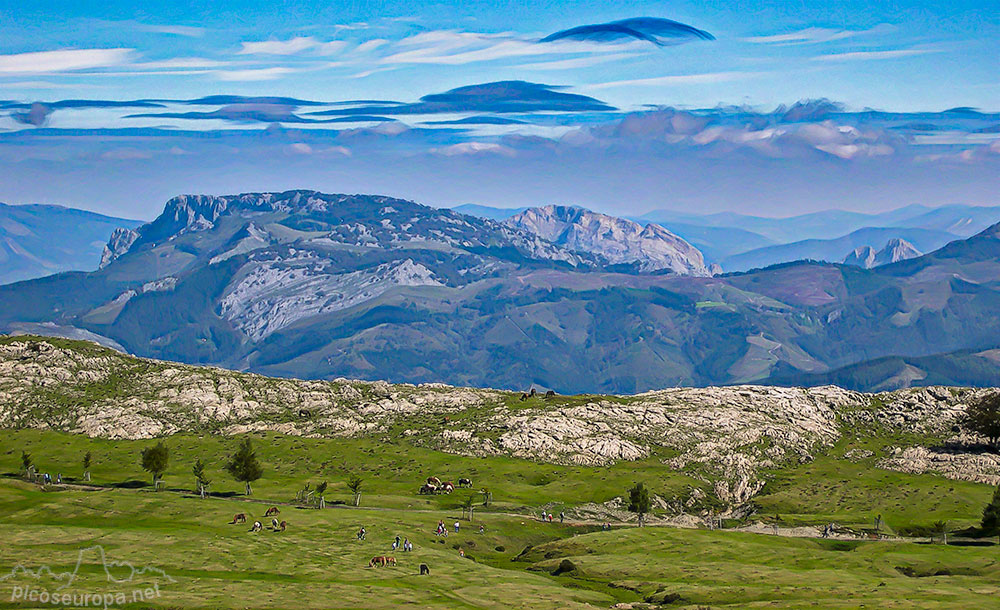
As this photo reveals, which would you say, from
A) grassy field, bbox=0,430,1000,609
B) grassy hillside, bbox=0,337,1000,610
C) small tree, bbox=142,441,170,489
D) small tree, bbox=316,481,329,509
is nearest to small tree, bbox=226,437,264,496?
grassy hillside, bbox=0,337,1000,610

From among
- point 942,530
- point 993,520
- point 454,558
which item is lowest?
point 942,530

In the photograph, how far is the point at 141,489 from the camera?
180875 millimetres

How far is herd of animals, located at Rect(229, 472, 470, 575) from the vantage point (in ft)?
375

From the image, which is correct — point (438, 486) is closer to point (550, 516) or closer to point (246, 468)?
point (550, 516)

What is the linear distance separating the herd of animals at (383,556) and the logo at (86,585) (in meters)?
26.5

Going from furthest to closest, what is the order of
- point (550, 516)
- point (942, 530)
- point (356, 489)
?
1. point (356, 489)
2. point (550, 516)
3. point (942, 530)

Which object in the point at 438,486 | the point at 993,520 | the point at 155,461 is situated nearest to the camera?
the point at 993,520

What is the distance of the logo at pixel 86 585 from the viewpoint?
3349 inches

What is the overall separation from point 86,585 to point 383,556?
3689 cm

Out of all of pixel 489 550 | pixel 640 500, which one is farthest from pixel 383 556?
pixel 640 500

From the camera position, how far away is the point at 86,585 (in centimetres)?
9075

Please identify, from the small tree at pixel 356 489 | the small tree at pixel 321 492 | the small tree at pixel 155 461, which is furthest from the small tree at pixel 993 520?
the small tree at pixel 155 461

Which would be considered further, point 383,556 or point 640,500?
point 640,500

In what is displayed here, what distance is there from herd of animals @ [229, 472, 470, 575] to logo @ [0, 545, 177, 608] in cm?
2647
